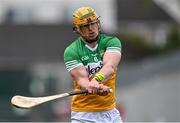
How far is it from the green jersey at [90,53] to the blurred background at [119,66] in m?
7.19

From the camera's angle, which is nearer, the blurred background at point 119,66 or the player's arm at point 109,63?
the player's arm at point 109,63

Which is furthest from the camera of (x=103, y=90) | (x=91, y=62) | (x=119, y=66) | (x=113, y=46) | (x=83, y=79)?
(x=119, y=66)

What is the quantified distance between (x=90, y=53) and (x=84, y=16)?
462 mm

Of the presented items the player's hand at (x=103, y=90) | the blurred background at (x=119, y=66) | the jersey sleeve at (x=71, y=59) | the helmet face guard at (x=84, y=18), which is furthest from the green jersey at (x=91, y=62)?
the blurred background at (x=119, y=66)

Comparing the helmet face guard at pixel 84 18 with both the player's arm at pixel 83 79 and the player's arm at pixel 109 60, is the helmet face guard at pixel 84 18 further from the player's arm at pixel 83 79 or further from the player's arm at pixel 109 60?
the player's arm at pixel 83 79

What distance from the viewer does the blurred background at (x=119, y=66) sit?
23.2 m

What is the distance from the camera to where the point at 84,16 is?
1204 centimetres

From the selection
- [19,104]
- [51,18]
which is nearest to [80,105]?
[19,104]

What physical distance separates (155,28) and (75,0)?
532 cm

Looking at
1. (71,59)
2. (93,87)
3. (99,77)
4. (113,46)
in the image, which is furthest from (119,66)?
(93,87)

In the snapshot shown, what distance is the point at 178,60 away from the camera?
22.9 meters

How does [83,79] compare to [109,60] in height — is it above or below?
below

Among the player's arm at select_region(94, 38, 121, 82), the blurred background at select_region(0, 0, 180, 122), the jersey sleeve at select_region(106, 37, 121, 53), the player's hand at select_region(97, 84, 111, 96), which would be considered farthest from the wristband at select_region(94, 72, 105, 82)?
the blurred background at select_region(0, 0, 180, 122)

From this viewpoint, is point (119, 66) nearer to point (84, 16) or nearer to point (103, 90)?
point (84, 16)
